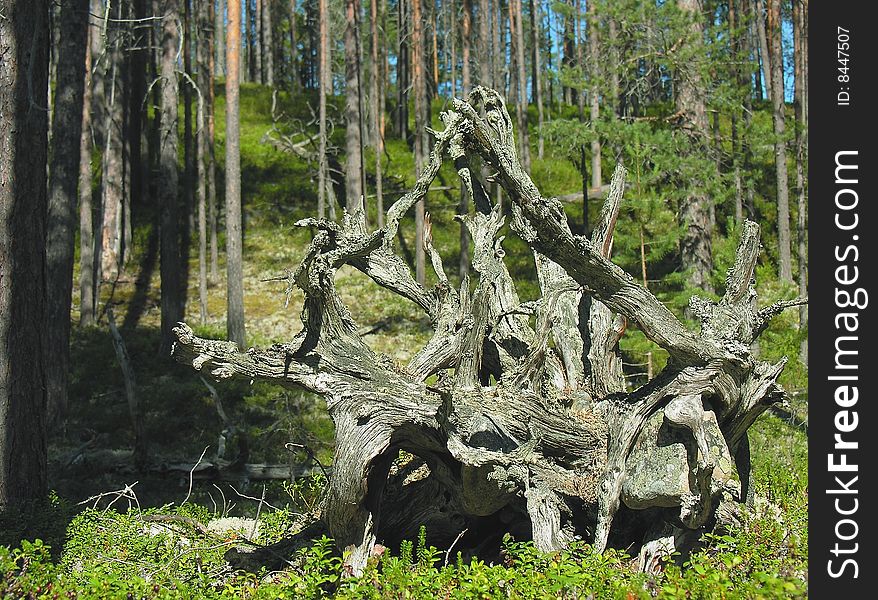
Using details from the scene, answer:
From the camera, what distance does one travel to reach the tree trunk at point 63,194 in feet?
42.2

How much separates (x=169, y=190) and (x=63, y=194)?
17.0 ft

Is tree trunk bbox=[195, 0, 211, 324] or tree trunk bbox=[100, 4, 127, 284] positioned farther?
tree trunk bbox=[100, 4, 127, 284]

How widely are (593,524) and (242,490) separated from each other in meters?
5.80

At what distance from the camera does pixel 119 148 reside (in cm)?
2275

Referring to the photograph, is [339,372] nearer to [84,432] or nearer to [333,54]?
[84,432]

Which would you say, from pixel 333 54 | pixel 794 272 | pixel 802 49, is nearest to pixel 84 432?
pixel 794 272

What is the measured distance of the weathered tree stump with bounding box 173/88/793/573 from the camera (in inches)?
271

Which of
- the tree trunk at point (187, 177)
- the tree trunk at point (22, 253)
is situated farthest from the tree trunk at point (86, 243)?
the tree trunk at point (22, 253)

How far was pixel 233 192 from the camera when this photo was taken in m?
18.7

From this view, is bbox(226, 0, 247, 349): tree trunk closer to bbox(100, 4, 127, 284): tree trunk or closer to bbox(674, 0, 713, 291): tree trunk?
bbox(100, 4, 127, 284): tree trunk

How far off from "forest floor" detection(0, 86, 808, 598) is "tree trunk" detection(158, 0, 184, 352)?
1.18 m

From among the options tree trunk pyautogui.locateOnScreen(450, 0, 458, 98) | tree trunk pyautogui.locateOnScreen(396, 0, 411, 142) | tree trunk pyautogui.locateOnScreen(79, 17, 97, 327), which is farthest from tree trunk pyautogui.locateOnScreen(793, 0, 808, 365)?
tree trunk pyautogui.locateOnScreen(79, 17, 97, 327)

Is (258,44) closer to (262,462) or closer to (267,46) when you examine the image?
(267,46)

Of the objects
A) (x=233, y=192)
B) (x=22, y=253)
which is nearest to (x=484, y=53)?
(x=233, y=192)
